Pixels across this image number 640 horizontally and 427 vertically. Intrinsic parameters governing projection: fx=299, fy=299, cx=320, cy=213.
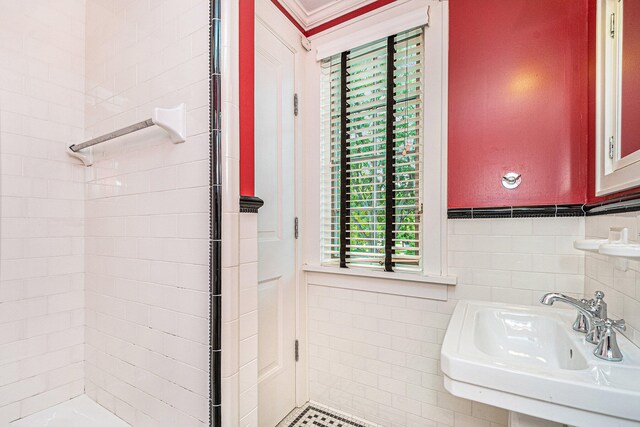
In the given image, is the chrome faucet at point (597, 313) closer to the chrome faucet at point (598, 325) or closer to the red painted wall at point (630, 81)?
the chrome faucet at point (598, 325)

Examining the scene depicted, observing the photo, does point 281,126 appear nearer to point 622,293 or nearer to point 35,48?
point 35,48

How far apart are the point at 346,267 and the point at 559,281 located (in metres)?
1.00

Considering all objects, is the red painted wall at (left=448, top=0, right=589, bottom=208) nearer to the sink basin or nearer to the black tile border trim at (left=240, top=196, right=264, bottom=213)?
the sink basin

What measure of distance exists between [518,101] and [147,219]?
1722 mm

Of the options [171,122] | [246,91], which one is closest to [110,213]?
[171,122]

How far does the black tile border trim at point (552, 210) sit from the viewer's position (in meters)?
0.94

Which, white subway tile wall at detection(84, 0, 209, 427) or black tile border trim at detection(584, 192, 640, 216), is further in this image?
white subway tile wall at detection(84, 0, 209, 427)

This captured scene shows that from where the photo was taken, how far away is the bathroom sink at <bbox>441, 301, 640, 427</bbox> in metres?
0.65

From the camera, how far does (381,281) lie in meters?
1.66

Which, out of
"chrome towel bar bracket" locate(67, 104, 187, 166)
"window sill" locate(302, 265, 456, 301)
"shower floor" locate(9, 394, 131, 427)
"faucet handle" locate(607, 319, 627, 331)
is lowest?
"shower floor" locate(9, 394, 131, 427)

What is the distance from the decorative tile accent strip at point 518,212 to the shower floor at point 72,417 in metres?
1.83

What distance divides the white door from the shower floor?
0.70 metres

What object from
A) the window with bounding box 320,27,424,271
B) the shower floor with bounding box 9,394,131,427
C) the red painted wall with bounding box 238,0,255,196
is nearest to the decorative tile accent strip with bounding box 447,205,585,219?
the window with bounding box 320,27,424,271

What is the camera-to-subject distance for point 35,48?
1396 millimetres
